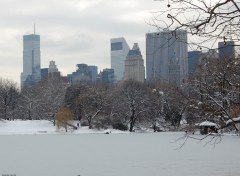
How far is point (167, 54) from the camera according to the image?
649 centimetres

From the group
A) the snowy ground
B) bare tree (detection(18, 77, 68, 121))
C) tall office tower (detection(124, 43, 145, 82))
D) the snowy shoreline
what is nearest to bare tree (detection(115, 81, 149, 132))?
the snowy shoreline

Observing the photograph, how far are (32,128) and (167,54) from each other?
269 feet

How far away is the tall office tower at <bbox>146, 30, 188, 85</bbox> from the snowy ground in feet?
250

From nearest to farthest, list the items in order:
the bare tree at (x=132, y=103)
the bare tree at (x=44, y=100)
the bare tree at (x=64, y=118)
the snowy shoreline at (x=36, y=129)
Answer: the bare tree at (x=64, y=118), the snowy shoreline at (x=36, y=129), the bare tree at (x=132, y=103), the bare tree at (x=44, y=100)

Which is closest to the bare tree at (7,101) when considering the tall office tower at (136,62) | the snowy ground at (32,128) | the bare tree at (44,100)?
the bare tree at (44,100)

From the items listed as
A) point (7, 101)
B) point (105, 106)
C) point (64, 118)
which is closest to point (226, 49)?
point (64, 118)

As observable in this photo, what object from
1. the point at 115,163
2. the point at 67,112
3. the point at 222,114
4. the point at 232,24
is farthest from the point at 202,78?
the point at 67,112

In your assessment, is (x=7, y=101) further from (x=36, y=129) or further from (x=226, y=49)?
(x=226, y=49)

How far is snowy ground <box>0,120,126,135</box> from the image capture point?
8438cm

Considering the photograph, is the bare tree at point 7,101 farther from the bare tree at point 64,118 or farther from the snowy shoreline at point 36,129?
the bare tree at point 64,118

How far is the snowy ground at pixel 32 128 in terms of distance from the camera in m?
84.4

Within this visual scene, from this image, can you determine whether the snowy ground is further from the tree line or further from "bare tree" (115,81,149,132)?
"bare tree" (115,81,149,132)

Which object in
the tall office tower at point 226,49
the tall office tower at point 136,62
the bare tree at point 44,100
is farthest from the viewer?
the bare tree at point 44,100

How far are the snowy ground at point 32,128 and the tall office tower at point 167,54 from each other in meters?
76.2
